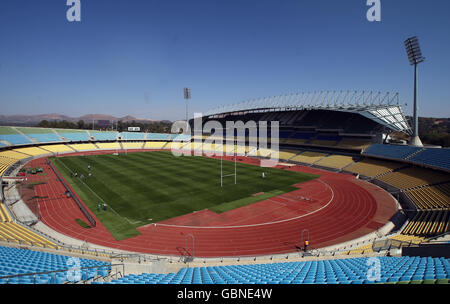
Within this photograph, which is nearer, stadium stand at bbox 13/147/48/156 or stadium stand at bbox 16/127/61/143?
stadium stand at bbox 13/147/48/156

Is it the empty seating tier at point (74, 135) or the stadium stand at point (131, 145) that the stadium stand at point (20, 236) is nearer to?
the stadium stand at point (131, 145)

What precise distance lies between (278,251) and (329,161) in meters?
37.4

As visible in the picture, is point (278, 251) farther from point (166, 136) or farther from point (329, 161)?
point (166, 136)

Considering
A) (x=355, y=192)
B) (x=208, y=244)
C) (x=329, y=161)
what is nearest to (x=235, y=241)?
(x=208, y=244)

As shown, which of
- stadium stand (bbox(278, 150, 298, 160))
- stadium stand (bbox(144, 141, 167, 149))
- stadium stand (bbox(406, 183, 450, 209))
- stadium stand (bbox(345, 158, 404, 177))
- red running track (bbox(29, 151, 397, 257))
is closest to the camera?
red running track (bbox(29, 151, 397, 257))

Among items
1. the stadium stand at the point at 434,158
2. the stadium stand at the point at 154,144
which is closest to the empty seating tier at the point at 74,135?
the stadium stand at the point at 154,144

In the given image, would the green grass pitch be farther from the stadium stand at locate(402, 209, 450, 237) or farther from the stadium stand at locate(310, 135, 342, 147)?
the stadium stand at locate(310, 135, 342, 147)

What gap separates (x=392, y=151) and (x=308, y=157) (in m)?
17.0

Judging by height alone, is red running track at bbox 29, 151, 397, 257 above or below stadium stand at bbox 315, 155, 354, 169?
below

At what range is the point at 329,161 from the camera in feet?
165

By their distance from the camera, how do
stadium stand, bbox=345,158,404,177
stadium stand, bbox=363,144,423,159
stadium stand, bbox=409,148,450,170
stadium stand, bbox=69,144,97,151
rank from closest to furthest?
stadium stand, bbox=409,148,450,170, stadium stand, bbox=363,144,423,159, stadium stand, bbox=345,158,404,177, stadium stand, bbox=69,144,97,151

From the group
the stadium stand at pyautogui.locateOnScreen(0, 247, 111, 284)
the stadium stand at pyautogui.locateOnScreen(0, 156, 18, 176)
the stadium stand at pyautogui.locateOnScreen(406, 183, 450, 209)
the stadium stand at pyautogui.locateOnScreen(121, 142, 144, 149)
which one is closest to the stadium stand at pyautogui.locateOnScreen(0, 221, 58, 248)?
the stadium stand at pyautogui.locateOnScreen(0, 247, 111, 284)

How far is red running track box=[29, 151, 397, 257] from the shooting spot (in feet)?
61.3

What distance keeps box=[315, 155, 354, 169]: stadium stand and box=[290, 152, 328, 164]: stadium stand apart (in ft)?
5.09
